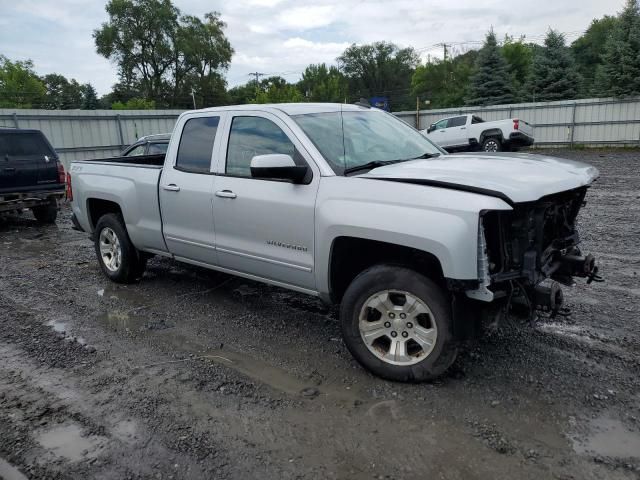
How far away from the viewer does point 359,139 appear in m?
4.46

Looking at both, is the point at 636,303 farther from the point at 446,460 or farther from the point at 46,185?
the point at 46,185

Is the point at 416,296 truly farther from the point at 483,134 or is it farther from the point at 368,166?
the point at 483,134

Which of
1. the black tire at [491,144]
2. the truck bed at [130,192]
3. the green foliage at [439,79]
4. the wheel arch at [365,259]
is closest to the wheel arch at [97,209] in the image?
the truck bed at [130,192]

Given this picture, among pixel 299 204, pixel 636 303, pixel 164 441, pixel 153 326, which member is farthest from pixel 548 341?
pixel 153 326

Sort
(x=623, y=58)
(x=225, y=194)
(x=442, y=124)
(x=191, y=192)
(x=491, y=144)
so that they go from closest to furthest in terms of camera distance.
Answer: (x=225, y=194)
(x=191, y=192)
(x=491, y=144)
(x=442, y=124)
(x=623, y=58)

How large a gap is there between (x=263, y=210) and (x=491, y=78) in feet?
105

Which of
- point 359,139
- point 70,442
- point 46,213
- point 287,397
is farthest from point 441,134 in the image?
point 70,442

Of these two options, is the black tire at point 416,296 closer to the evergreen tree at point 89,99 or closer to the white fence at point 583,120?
the white fence at point 583,120

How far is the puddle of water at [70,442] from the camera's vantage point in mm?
3057

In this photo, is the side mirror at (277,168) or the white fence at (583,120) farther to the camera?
the white fence at (583,120)

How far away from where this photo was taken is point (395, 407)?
11.2 feet

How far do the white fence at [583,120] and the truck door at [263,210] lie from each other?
23140 mm

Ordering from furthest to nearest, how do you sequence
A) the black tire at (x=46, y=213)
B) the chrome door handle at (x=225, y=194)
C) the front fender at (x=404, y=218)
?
the black tire at (x=46, y=213) < the chrome door handle at (x=225, y=194) < the front fender at (x=404, y=218)

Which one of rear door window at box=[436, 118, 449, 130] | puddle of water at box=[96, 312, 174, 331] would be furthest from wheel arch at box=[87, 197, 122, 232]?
rear door window at box=[436, 118, 449, 130]
